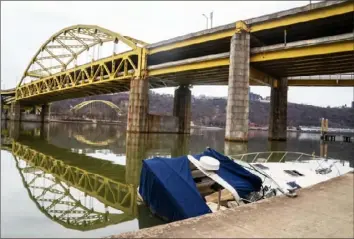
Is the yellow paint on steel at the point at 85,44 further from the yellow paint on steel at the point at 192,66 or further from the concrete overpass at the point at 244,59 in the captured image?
the yellow paint on steel at the point at 192,66

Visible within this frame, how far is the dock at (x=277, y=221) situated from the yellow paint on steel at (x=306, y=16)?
77.5 feet

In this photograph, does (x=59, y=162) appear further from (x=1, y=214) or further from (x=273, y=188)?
(x=273, y=188)

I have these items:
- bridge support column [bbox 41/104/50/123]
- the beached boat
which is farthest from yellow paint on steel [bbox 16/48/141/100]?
the beached boat

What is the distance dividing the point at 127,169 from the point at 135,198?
17.8 ft

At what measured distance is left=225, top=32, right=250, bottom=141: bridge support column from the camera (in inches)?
1176

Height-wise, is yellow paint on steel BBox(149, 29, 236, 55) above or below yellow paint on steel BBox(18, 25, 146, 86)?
below

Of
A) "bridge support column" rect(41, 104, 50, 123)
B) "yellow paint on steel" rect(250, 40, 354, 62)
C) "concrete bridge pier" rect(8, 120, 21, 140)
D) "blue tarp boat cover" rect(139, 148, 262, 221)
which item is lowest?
"concrete bridge pier" rect(8, 120, 21, 140)

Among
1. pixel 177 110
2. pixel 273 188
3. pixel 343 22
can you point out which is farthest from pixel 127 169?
pixel 177 110

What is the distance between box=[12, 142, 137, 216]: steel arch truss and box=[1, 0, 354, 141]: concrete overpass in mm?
18711

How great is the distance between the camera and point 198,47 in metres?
39.7

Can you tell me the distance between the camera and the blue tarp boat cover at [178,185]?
24.5 feet

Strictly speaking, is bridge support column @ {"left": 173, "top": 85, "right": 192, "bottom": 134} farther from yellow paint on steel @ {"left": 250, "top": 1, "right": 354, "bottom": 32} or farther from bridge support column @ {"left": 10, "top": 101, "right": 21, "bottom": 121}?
bridge support column @ {"left": 10, "top": 101, "right": 21, "bottom": 121}

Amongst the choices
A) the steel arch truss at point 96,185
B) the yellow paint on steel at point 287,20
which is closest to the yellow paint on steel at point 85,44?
the yellow paint on steel at point 287,20

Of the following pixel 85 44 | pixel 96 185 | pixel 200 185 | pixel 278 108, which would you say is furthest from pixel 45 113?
pixel 200 185
